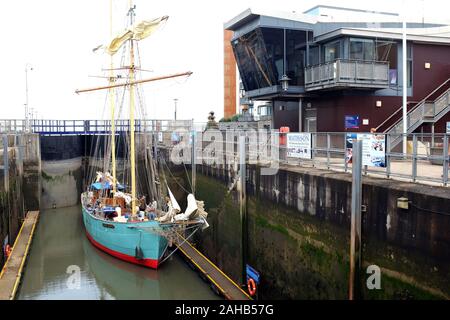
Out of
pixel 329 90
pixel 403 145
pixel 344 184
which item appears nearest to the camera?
pixel 344 184

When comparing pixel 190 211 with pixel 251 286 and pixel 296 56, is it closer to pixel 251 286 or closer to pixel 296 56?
pixel 251 286

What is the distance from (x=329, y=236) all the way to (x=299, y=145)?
15.4 ft

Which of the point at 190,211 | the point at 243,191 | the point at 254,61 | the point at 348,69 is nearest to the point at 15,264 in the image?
the point at 190,211

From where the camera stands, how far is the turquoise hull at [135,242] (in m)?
19.2

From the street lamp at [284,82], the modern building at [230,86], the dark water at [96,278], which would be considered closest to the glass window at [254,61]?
the street lamp at [284,82]

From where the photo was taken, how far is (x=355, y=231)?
10.4 metres

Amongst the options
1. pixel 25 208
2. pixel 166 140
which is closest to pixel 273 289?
pixel 166 140

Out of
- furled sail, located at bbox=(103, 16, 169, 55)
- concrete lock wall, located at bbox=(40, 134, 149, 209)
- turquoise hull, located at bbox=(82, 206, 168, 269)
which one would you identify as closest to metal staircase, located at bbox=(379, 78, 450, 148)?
furled sail, located at bbox=(103, 16, 169, 55)

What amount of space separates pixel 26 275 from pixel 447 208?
57.8 ft

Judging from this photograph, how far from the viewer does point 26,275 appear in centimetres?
1958

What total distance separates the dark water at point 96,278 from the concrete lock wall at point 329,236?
197 centimetres

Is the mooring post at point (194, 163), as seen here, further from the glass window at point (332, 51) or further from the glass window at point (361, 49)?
the glass window at point (361, 49)

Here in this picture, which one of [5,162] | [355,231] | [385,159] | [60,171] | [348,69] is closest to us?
[355,231]
